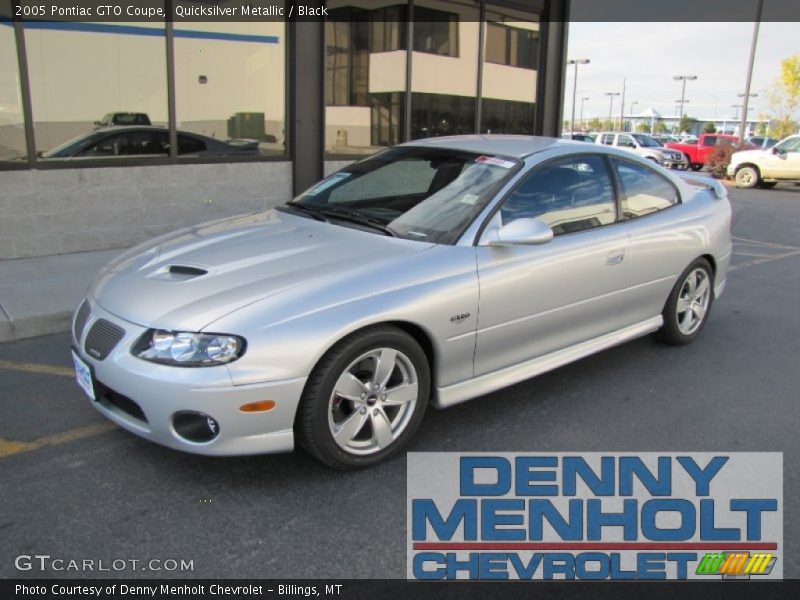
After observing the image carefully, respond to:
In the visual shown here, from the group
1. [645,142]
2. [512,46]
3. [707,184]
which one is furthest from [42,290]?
[645,142]

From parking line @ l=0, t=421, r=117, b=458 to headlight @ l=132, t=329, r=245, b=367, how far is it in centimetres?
95

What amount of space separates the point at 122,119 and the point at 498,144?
518cm

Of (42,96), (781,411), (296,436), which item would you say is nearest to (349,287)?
(296,436)

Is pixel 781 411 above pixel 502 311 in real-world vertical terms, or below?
below

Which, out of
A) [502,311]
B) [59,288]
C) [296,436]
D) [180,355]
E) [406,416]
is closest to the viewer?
[180,355]

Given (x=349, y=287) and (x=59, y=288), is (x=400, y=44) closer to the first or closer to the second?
(x=59, y=288)

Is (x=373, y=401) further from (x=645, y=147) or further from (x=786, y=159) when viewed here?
(x=645, y=147)

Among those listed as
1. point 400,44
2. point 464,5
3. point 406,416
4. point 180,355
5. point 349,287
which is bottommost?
point 406,416

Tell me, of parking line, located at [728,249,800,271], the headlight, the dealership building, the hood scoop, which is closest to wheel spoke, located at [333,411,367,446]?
the headlight

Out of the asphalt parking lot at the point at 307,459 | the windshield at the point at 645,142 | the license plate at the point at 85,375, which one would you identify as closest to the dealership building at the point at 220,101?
the asphalt parking lot at the point at 307,459

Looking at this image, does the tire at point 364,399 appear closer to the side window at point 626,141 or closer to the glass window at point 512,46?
the glass window at point 512,46

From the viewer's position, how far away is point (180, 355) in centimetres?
288

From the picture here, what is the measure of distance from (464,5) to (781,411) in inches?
342

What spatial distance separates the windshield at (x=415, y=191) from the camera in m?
3.76
